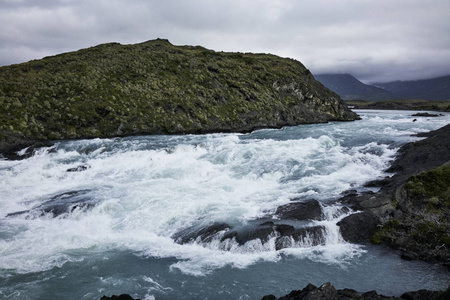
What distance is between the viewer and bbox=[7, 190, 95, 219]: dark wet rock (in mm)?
16891

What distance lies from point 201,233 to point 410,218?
934 centimetres

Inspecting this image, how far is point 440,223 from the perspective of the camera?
12.5 m

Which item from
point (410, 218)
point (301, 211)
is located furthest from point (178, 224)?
point (410, 218)

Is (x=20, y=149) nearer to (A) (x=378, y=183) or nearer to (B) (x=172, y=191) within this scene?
(B) (x=172, y=191)

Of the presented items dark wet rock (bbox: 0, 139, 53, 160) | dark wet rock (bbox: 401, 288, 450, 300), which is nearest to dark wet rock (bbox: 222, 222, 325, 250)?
dark wet rock (bbox: 401, 288, 450, 300)

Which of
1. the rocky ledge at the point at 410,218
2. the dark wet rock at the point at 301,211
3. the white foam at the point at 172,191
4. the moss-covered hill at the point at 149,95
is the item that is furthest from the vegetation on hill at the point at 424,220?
the moss-covered hill at the point at 149,95

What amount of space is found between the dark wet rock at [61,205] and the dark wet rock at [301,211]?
10767mm

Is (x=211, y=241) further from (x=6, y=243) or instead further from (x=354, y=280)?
(x=6, y=243)

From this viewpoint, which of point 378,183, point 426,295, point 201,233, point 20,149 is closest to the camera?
point 426,295

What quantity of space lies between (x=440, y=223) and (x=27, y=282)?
1609cm

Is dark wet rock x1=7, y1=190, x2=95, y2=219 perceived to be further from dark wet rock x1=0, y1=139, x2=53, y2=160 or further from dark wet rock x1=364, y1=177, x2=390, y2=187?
dark wet rock x1=364, y1=177, x2=390, y2=187

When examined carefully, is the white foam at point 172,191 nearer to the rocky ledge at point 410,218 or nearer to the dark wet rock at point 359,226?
the dark wet rock at point 359,226

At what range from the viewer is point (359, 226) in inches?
548

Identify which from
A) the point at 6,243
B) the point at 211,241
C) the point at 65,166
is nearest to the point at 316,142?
the point at 211,241
